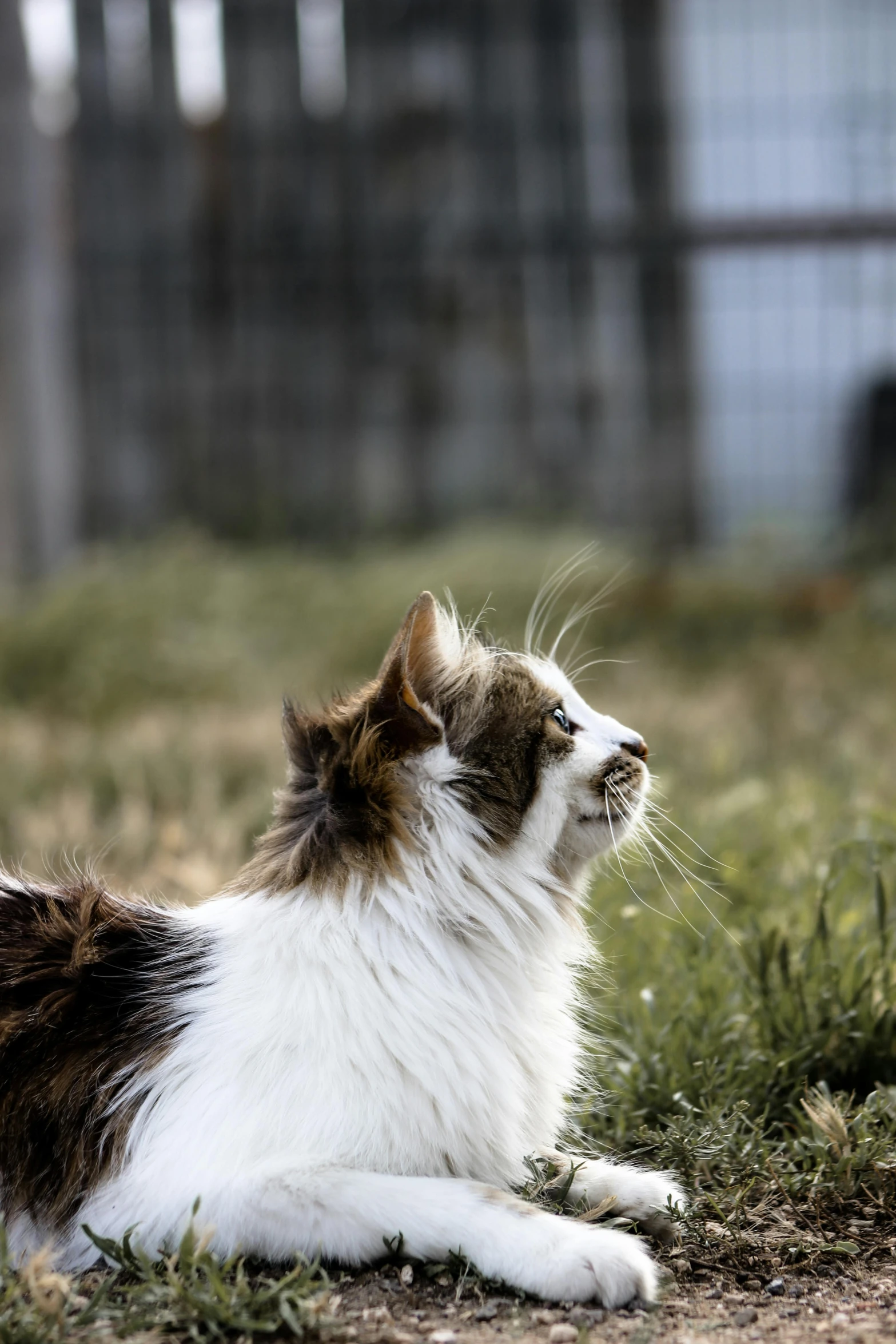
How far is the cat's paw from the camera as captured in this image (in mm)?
2182

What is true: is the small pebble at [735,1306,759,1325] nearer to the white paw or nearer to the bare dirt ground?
the bare dirt ground

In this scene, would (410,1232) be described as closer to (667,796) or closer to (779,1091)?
(779,1091)

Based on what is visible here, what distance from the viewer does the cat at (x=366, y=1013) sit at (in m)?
1.97

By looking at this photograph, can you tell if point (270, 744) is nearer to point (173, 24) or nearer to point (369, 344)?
point (369, 344)


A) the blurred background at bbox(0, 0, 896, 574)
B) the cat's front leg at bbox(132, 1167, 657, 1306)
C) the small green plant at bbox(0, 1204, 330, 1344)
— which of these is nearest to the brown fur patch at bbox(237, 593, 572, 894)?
the cat's front leg at bbox(132, 1167, 657, 1306)

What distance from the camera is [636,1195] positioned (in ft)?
7.23

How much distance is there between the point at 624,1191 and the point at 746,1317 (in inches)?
12.4

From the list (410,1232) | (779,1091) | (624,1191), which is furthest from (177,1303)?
(779,1091)

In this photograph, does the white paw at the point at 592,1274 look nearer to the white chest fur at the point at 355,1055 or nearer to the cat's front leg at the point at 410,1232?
A: the cat's front leg at the point at 410,1232

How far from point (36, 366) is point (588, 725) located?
6318 millimetres

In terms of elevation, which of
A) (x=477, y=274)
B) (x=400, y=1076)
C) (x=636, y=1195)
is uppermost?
(x=477, y=274)

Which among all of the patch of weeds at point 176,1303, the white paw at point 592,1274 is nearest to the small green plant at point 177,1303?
the patch of weeds at point 176,1303

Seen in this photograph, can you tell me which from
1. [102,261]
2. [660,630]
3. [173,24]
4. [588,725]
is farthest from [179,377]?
[588,725]

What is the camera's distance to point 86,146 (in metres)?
8.69
